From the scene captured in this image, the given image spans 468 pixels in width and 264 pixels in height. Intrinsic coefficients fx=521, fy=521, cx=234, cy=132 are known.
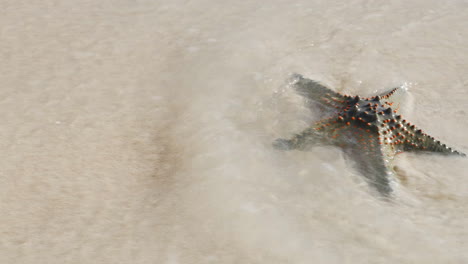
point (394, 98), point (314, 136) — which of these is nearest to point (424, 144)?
point (394, 98)

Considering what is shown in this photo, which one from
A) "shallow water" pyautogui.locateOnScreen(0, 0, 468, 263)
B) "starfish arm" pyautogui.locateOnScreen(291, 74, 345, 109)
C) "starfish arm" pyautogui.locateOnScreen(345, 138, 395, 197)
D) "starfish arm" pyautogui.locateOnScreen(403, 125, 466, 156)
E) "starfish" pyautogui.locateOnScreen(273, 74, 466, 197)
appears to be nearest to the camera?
"shallow water" pyautogui.locateOnScreen(0, 0, 468, 263)

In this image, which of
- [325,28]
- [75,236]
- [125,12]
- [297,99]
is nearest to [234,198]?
[75,236]

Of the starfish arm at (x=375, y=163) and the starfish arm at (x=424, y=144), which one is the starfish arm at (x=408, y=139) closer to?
the starfish arm at (x=424, y=144)

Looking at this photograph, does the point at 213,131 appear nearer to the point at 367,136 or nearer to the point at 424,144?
the point at 367,136

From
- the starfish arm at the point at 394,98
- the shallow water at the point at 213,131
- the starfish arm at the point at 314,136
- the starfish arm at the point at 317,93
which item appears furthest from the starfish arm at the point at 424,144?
the starfish arm at the point at 317,93

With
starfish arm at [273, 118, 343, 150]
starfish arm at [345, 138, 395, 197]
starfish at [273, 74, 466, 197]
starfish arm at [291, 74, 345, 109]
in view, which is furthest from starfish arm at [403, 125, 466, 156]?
starfish arm at [291, 74, 345, 109]

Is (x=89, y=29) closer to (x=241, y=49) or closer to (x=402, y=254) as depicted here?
(x=241, y=49)

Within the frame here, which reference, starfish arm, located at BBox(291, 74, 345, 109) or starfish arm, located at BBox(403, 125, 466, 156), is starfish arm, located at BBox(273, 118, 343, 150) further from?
starfish arm, located at BBox(403, 125, 466, 156)
